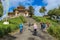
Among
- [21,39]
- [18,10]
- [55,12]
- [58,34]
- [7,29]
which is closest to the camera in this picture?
[21,39]

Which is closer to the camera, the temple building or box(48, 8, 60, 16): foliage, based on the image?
box(48, 8, 60, 16): foliage

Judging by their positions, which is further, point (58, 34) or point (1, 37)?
point (58, 34)

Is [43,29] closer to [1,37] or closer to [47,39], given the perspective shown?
[47,39]

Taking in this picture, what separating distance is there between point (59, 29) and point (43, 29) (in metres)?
5.09

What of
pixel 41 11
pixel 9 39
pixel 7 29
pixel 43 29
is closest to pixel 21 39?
pixel 9 39

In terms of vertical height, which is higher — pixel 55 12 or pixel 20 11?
pixel 20 11

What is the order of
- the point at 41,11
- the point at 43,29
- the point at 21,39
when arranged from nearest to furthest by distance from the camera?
1. the point at 21,39
2. the point at 43,29
3. the point at 41,11

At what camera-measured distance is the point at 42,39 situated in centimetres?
1902

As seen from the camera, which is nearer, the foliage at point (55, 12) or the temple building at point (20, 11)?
the foliage at point (55, 12)

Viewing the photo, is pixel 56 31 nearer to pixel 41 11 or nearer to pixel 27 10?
pixel 41 11

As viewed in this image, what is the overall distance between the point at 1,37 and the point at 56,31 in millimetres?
6597

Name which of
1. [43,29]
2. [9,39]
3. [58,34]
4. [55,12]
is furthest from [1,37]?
[55,12]

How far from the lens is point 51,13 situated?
7494cm

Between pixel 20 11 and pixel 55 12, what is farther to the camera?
pixel 20 11
